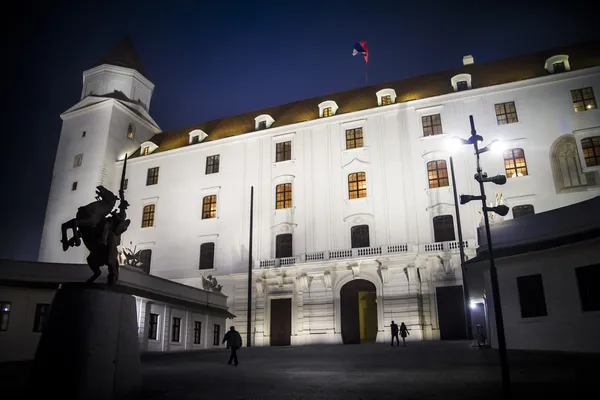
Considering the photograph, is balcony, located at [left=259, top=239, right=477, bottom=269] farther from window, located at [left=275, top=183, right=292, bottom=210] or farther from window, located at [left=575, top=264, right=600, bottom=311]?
window, located at [left=575, top=264, right=600, bottom=311]

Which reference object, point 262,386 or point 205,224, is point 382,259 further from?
point 262,386

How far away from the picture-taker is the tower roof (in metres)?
46.4

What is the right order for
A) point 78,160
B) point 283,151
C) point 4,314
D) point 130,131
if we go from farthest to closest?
point 130,131 < point 78,160 < point 283,151 < point 4,314

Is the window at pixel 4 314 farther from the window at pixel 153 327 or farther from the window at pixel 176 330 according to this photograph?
the window at pixel 176 330

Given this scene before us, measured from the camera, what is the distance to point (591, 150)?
89.9 ft

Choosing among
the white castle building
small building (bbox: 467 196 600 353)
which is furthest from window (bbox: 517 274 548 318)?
the white castle building

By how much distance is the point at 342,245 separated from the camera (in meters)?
31.1

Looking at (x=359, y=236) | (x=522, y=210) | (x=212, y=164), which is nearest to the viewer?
(x=522, y=210)

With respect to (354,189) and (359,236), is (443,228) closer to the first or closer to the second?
(359,236)

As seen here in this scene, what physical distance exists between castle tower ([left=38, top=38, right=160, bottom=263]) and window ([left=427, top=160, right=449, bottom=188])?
28.0m

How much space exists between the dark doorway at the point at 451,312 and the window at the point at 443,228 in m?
3.16

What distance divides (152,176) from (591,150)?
3357 centimetres

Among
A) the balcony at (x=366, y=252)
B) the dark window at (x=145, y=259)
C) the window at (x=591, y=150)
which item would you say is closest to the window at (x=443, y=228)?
the balcony at (x=366, y=252)

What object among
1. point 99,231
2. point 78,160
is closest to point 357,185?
point 99,231
